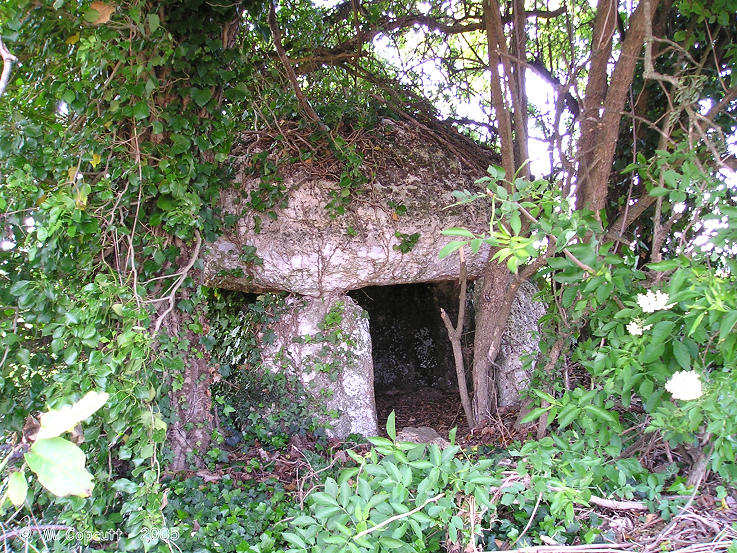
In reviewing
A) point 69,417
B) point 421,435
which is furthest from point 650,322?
point 421,435

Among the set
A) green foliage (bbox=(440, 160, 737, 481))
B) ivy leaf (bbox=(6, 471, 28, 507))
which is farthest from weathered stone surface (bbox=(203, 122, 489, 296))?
ivy leaf (bbox=(6, 471, 28, 507))

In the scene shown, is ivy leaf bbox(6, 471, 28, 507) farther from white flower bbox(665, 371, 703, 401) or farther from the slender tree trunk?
the slender tree trunk

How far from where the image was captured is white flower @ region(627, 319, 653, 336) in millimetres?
1701

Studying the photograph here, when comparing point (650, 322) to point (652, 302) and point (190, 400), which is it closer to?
point (652, 302)

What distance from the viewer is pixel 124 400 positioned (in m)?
2.02

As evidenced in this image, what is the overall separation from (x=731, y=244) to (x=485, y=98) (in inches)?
138

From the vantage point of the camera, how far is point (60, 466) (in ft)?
2.31

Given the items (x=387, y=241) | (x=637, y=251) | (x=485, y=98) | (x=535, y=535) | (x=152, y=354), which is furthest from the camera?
(x=485, y=98)

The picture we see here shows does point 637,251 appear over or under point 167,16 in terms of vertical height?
under

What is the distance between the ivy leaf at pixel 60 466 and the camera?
0.68 m

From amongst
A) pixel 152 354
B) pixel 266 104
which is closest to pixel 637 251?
pixel 266 104

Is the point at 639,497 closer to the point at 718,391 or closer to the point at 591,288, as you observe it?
the point at 718,391

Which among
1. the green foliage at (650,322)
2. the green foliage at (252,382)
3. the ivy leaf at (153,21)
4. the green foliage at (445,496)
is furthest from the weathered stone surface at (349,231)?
the green foliage at (445,496)

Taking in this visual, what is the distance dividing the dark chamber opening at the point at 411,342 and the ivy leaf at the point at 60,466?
16.1 feet
